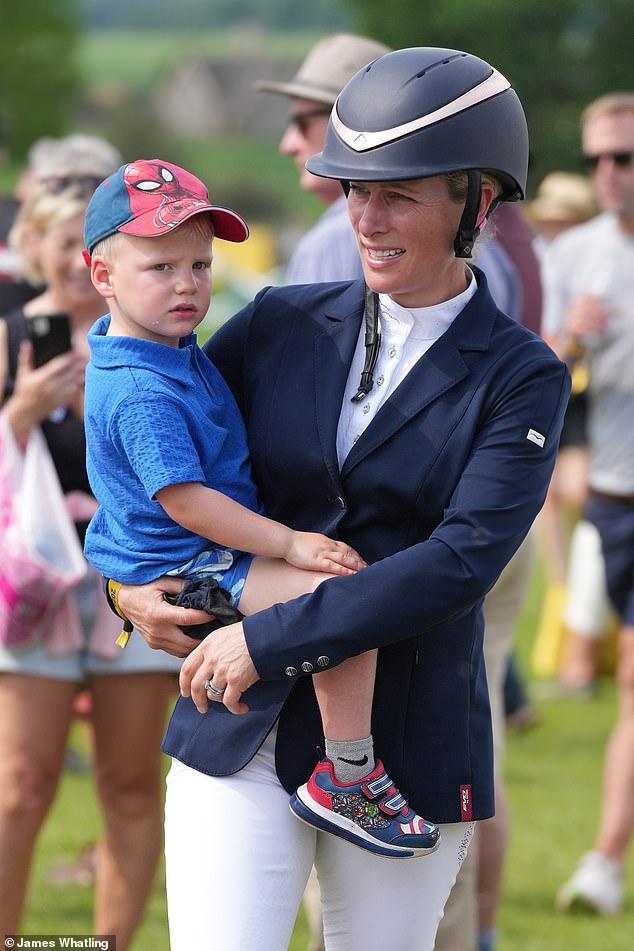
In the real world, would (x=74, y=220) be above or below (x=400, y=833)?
above

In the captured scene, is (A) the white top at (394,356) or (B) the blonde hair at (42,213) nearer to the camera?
(A) the white top at (394,356)

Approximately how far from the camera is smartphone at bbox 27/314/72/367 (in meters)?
4.39

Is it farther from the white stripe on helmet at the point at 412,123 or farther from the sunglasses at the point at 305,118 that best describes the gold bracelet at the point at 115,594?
the sunglasses at the point at 305,118

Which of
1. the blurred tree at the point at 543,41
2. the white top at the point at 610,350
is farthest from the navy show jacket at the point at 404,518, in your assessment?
the blurred tree at the point at 543,41

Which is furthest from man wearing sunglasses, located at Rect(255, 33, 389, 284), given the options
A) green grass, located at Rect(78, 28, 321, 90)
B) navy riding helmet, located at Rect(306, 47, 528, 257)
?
green grass, located at Rect(78, 28, 321, 90)

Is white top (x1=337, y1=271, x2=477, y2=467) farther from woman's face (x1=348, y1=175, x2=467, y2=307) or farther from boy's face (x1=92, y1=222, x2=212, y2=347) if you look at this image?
boy's face (x1=92, y1=222, x2=212, y2=347)

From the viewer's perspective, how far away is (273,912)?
2.75m

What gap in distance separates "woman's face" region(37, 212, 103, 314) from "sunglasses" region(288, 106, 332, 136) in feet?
2.60

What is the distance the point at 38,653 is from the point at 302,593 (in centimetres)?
170

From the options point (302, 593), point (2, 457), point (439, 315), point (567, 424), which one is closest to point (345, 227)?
point (2, 457)

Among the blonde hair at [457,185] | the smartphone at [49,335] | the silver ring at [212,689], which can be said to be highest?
the blonde hair at [457,185]

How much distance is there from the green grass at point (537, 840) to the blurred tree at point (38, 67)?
47737mm

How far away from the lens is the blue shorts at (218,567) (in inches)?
111

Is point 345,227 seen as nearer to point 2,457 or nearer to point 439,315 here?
point 2,457
